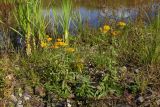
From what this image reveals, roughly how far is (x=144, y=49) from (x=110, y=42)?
1.13 m

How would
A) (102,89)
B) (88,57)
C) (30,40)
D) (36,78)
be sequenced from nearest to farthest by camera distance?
(102,89)
(36,78)
(88,57)
(30,40)

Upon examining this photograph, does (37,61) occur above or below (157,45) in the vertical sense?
below

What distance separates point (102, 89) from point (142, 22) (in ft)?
8.21

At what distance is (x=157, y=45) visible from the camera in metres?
4.97

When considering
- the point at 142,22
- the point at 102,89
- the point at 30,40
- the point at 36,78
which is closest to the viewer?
the point at 102,89

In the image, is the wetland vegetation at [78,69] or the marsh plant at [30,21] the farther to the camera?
Answer: the marsh plant at [30,21]

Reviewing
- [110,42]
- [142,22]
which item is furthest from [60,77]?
[142,22]

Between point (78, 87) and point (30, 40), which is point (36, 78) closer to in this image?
point (78, 87)

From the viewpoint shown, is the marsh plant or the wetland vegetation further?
the marsh plant

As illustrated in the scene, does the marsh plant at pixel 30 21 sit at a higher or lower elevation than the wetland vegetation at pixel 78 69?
higher

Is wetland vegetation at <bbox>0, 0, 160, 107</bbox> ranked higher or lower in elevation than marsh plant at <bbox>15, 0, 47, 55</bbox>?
lower

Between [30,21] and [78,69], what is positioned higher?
[30,21]

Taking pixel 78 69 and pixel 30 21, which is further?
pixel 30 21

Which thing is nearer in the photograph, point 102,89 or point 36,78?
point 102,89
